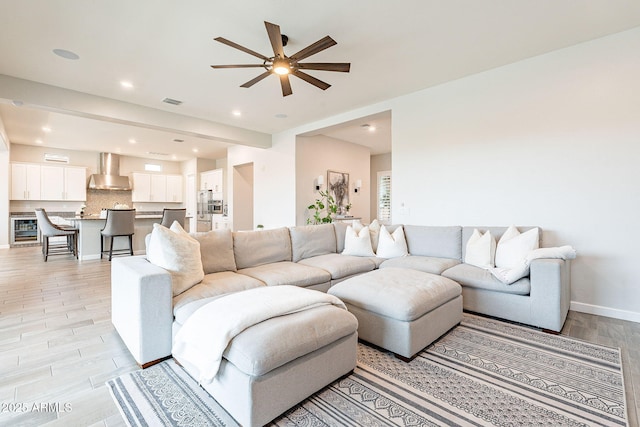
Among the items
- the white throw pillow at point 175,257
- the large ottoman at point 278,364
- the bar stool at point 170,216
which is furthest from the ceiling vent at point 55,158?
the large ottoman at point 278,364

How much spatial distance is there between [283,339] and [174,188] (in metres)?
10.5

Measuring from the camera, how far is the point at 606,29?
2.80 metres

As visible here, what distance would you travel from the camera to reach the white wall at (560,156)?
286 centimetres

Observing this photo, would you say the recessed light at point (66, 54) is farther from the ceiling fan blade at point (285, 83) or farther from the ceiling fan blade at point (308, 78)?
the ceiling fan blade at point (308, 78)

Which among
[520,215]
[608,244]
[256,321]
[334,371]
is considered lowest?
[334,371]

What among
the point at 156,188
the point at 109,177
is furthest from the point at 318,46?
the point at 156,188

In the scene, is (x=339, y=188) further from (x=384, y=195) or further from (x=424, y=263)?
(x=424, y=263)

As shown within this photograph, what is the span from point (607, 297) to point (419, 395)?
2.64 meters

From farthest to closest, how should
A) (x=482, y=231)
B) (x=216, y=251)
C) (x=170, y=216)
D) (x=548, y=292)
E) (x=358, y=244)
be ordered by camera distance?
(x=170, y=216)
(x=358, y=244)
(x=482, y=231)
(x=216, y=251)
(x=548, y=292)

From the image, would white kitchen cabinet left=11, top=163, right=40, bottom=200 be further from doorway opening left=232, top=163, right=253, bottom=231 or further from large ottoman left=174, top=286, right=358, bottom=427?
large ottoman left=174, top=286, right=358, bottom=427

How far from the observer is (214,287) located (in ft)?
7.59

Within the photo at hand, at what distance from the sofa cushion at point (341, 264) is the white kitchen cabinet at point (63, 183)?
862 cm

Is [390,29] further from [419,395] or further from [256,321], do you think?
[419,395]

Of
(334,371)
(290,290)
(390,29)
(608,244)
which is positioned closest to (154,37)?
(390,29)
